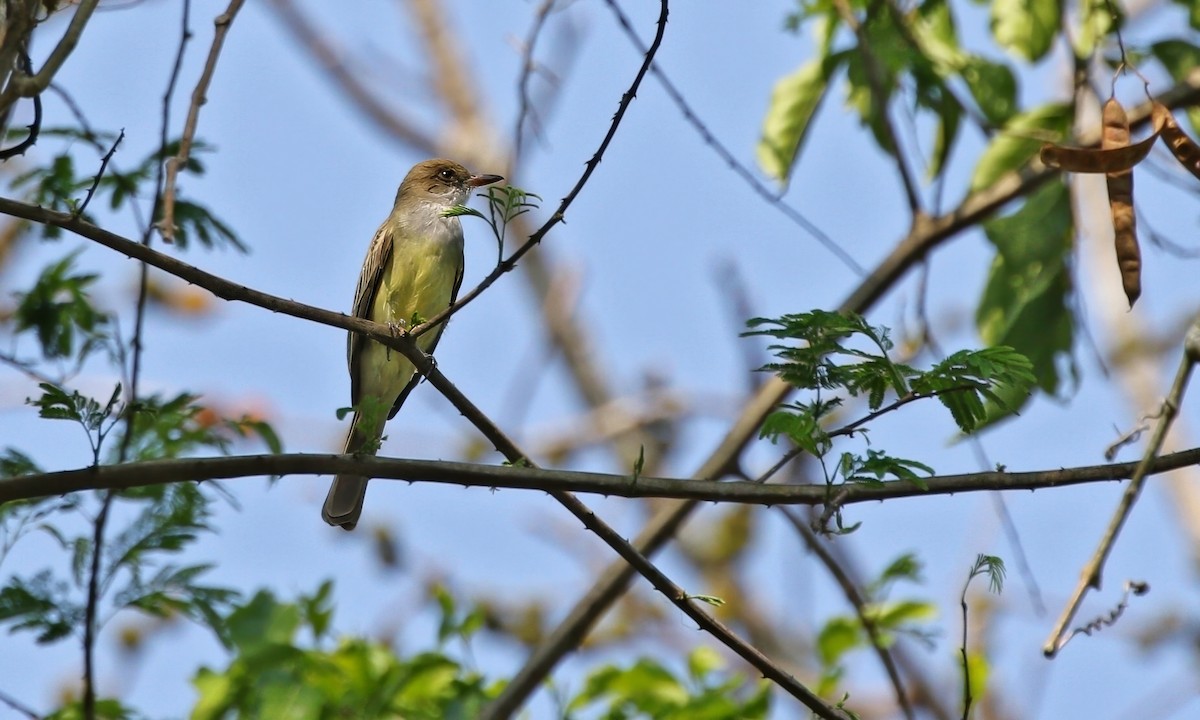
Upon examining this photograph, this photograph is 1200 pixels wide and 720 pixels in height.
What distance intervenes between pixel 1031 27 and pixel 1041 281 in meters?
1.17

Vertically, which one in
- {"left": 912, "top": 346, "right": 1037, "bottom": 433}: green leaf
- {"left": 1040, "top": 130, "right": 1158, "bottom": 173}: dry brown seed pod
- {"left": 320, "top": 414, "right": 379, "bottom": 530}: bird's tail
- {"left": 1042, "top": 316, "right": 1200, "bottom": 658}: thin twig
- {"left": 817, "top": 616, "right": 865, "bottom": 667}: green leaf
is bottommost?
{"left": 1042, "top": 316, "right": 1200, "bottom": 658}: thin twig

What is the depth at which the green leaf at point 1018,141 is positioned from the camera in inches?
237

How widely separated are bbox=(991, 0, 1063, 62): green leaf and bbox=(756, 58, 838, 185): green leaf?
800 mm

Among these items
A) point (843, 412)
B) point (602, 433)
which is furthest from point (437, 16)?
point (843, 412)

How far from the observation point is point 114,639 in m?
9.04

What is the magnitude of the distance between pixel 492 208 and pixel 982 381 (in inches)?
50.4

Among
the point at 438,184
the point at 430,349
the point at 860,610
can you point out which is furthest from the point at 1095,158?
the point at 438,184

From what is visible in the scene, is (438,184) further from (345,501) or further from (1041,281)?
(1041,281)

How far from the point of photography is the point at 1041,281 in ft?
18.4

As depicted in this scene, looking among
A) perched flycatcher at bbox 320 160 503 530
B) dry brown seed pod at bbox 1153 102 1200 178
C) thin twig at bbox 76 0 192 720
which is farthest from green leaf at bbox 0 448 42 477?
dry brown seed pod at bbox 1153 102 1200 178

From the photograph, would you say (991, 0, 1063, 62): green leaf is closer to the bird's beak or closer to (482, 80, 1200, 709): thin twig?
(482, 80, 1200, 709): thin twig

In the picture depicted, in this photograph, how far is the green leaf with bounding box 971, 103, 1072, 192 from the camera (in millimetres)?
6012

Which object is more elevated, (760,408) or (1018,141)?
(1018,141)

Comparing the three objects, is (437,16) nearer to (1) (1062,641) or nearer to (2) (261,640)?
(2) (261,640)
